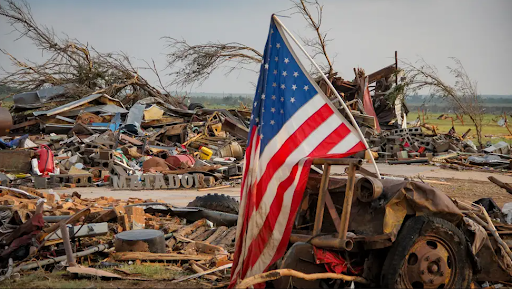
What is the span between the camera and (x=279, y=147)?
5.22 m

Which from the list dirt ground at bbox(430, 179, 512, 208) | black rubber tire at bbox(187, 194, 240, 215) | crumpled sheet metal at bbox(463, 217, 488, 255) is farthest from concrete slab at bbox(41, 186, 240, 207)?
crumpled sheet metal at bbox(463, 217, 488, 255)

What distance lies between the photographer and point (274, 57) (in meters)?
5.55

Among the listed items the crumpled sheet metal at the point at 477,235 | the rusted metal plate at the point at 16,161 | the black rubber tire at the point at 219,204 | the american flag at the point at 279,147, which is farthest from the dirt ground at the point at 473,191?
the rusted metal plate at the point at 16,161

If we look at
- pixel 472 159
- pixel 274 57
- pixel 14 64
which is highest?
pixel 14 64

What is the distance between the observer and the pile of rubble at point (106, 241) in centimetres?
623

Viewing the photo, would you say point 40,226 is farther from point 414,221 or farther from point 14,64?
point 14,64

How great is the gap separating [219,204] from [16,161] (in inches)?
388

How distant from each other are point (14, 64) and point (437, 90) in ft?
81.7

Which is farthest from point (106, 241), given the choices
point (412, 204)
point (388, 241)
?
point (412, 204)

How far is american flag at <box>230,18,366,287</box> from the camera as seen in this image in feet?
16.4

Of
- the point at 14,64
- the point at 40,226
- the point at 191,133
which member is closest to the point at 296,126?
the point at 40,226

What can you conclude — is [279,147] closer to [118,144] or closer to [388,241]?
[388,241]

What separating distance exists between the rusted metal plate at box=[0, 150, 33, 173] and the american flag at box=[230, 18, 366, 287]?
12.9m

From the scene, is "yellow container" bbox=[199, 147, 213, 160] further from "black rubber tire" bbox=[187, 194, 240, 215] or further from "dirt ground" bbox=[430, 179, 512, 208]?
"black rubber tire" bbox=[187, 194, 240, 215]
